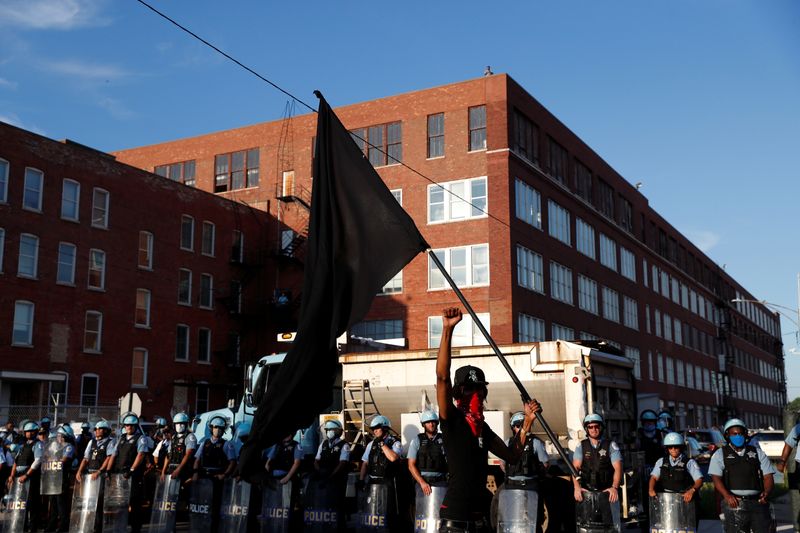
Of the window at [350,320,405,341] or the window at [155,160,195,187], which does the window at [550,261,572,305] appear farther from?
the window at [155,160,195,187]

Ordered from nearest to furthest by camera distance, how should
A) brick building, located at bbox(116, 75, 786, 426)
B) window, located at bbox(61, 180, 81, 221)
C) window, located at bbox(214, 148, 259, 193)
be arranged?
window, located at bbox(61, 180, 81, 221) < brick building, located at bbox(116, 75, 786, 426) < window, located at bbox(214, 148, 259, 193)

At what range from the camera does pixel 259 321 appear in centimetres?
5097

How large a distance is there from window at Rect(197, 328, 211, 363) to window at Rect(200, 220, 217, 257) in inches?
176

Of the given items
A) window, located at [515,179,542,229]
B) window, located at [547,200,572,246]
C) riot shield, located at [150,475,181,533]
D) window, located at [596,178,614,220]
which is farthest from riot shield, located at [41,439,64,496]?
window, located at [596,178,614,220]

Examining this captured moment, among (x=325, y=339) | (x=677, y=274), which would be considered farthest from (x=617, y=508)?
(x=677, y=274)

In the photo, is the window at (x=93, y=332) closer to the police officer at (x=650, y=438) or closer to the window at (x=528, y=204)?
the window at (x=528, y=204)

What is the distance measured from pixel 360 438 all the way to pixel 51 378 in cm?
2507

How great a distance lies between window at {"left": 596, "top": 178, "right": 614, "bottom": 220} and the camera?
192 ft

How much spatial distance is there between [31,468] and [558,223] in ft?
129

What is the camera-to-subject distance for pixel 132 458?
46.6 feet

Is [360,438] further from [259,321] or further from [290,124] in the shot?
[290,124]

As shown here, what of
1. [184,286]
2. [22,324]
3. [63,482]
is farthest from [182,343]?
[63,482]

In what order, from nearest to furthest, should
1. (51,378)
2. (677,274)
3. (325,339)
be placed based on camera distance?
(325,339) → (51,378) → (677,274)

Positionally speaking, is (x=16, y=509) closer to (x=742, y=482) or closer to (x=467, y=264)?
(x=742, y=482)
